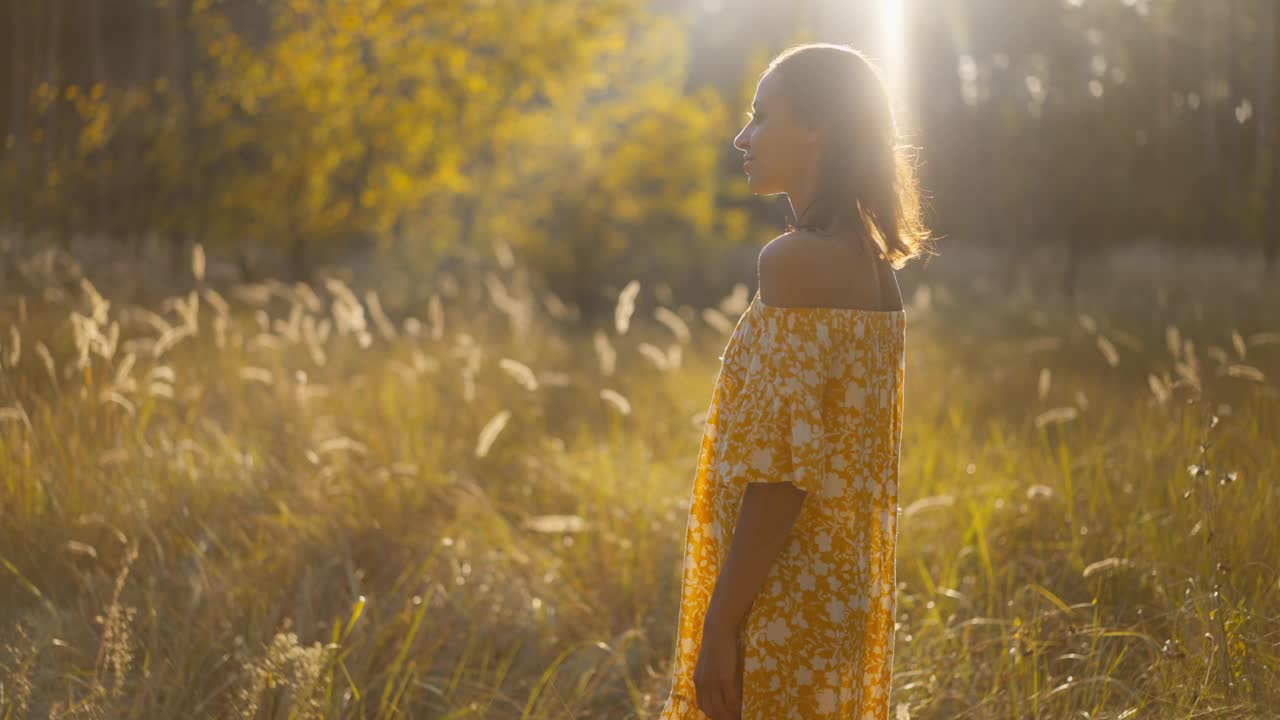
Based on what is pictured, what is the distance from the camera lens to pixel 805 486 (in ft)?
4.82

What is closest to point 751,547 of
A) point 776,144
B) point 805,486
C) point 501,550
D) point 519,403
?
point 805,486

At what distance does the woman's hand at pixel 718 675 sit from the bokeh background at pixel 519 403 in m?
0.85

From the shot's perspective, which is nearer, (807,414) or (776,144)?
(807,414)

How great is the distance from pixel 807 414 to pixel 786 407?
36mm

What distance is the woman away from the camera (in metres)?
1.49

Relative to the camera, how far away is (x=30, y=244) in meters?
12.0

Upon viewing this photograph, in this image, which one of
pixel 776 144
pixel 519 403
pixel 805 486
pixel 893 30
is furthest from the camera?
pixel 893 30

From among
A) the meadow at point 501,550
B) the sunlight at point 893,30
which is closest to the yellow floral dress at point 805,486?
the meadow at point 501,550

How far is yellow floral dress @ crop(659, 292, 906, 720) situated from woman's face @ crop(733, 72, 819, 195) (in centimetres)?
22

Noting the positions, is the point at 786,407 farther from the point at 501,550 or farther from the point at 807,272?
the point at 501,550

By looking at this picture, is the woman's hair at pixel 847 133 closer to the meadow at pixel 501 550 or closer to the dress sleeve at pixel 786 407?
the dress sleeve at pixel 786 407

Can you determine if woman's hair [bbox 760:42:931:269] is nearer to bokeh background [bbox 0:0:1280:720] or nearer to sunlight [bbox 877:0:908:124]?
bokeh background [bbox 0:0:1280:720]

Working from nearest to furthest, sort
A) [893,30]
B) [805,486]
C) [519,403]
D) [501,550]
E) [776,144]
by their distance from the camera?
[805,486]
[776,144]
[501,550]
[519,403]
[893,30]

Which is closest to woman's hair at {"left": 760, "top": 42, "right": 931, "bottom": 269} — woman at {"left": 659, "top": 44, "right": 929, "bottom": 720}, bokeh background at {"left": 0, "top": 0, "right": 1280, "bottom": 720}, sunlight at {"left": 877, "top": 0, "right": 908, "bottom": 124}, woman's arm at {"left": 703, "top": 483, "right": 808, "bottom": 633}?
woman at {"left": 659, "top": 44, "right": 929, "bottom": 720}
